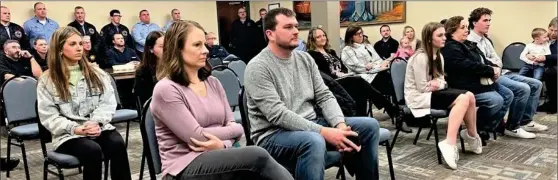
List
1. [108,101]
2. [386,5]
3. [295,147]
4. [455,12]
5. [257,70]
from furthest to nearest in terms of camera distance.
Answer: [386,5]
[455,12]
[108,101]
[257,70]
[295,147]

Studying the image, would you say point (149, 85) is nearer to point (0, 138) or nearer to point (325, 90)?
point (325, 90)

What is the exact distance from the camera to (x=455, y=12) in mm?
7172

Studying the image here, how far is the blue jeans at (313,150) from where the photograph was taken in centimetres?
206

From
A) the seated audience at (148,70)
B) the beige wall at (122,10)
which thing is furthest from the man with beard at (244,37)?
the seated audience at (148,70)

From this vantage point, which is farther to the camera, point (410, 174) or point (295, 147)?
point (410, 174)

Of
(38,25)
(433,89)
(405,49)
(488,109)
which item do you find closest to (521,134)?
(488,109)

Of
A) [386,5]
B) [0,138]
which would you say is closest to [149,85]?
[0,138]

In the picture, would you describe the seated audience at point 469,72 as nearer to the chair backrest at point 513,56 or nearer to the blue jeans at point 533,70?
the blue jeans at point 533,70

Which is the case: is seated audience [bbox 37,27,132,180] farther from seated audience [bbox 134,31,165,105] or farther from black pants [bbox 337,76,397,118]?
black pants [bbox 337,76,397,118]

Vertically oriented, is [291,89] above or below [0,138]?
above

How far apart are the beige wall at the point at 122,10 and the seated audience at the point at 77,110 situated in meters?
4.95

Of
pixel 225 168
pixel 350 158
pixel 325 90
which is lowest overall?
pixel 350 158

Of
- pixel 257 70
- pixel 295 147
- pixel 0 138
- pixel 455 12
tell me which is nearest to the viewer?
pixel 295 147

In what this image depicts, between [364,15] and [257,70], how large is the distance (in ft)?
21.6
